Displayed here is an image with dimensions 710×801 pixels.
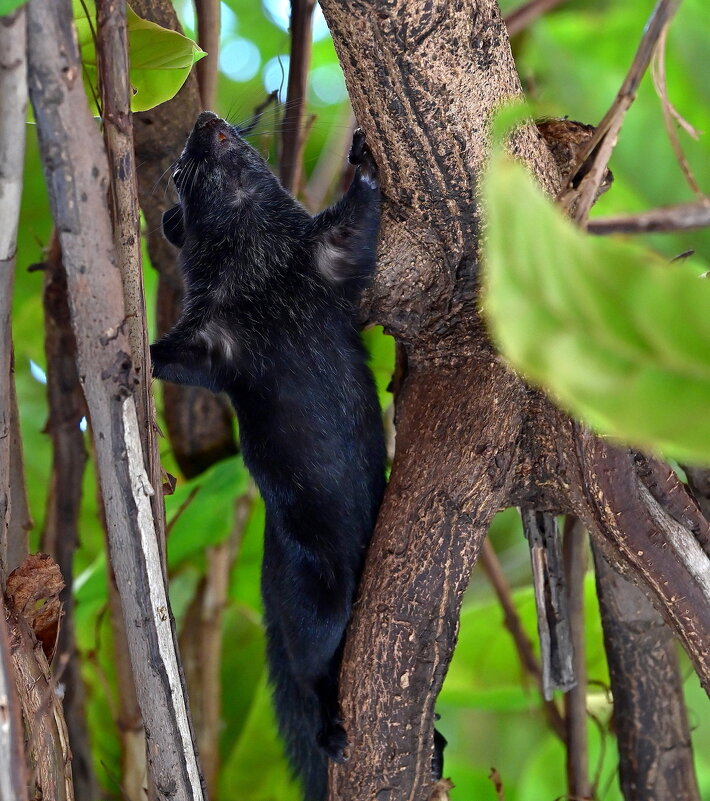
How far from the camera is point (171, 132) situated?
48.0 inches

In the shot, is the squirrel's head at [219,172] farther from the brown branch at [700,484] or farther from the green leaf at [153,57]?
the brown branch at [700,484]

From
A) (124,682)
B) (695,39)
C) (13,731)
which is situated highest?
(695,39)

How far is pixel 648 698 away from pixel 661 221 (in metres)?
0.71

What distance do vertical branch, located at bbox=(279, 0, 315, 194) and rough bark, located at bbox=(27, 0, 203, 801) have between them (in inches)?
24.4

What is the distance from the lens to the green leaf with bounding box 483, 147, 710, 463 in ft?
1.02

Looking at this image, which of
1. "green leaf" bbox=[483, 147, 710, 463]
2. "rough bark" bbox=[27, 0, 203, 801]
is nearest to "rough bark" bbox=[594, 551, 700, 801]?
"rough bark" bbox=[27, 0, 203, 801]

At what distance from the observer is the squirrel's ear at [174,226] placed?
127 centimetres

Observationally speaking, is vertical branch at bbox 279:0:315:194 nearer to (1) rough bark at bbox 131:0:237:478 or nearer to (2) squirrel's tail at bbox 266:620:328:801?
(1) rough bark at bbox 131:0:237:478

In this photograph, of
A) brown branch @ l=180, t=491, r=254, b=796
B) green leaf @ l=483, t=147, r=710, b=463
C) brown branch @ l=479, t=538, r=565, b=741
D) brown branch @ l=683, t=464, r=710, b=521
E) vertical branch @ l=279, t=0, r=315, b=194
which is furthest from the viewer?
brown branch @ l=180, t=491, r=254, b=796

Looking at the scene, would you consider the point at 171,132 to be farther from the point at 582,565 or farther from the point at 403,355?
the point at 582,565

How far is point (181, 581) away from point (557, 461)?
2.86 feet

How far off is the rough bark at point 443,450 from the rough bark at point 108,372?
247 millimetres

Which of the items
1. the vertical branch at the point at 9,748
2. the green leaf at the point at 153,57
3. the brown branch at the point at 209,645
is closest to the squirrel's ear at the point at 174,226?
the green leaf at the point at 153,57

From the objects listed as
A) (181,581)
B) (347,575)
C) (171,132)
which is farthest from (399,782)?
(171,132)
